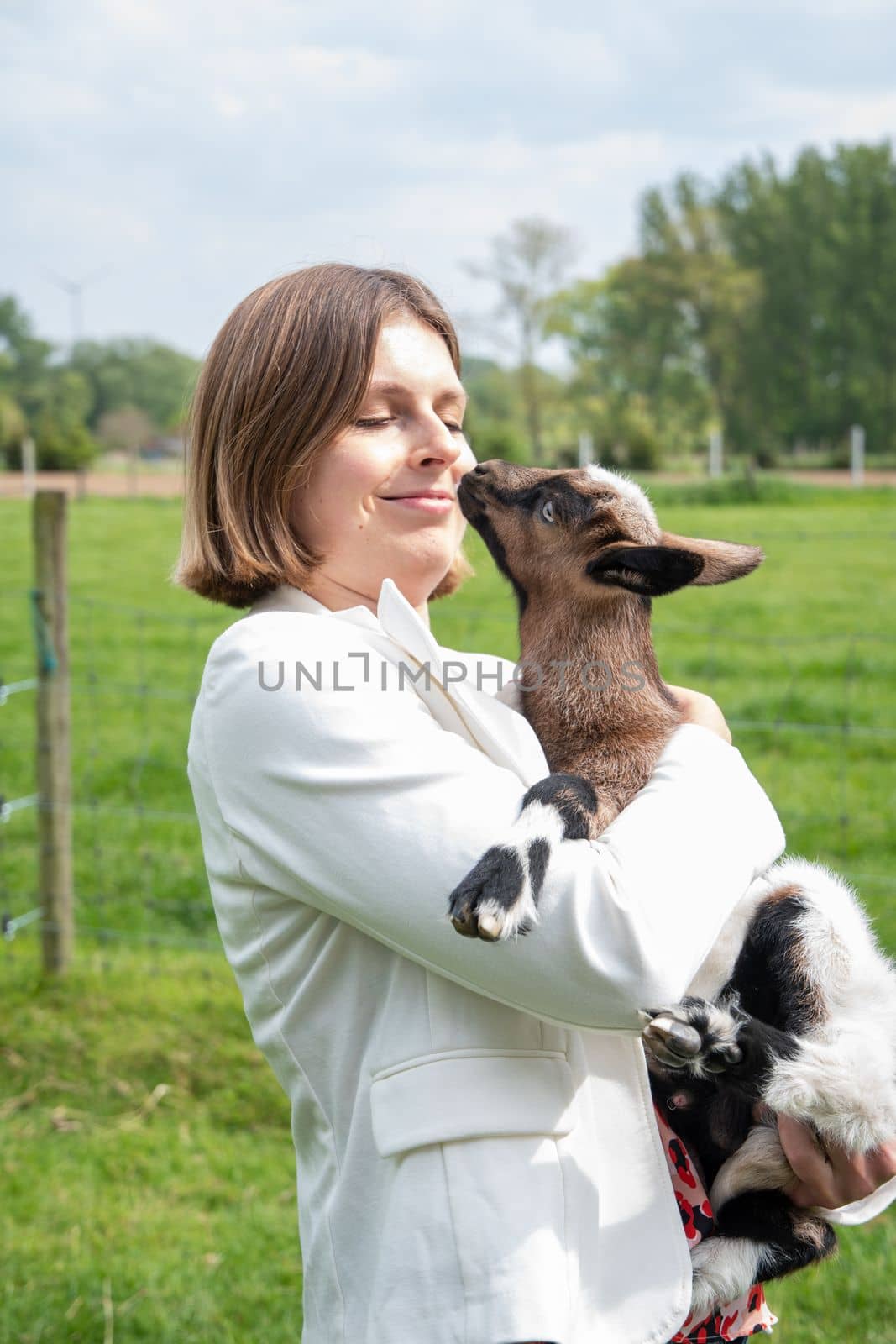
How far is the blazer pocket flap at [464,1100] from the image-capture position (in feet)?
5.06

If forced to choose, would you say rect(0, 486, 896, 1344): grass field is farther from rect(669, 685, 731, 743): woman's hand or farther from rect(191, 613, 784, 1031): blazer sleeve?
rect(191, 613, 784, 1031): blazer sleeve

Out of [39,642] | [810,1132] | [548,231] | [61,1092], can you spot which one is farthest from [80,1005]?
[548,231]

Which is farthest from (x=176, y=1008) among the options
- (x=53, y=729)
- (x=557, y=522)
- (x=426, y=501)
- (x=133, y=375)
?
(x=133, y=375)

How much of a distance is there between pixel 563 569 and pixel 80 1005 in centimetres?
346

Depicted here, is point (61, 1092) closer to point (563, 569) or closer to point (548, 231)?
point (563, 569)

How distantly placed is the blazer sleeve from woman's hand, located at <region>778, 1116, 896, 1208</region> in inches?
20.0

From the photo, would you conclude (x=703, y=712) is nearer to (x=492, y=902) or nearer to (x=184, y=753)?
(x=492, y=902)

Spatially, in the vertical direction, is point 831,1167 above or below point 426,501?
below

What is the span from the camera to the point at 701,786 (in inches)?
67.8

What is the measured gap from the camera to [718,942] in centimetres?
209

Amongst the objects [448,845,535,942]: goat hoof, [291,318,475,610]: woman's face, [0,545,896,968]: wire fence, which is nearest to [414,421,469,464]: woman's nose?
[291,318,475,610]: woman's face

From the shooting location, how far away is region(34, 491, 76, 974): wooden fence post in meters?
5.20

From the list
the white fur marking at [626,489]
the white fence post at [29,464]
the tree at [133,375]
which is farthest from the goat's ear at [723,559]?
the tree at [133,375]

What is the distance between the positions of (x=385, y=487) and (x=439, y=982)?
0.86 meters
